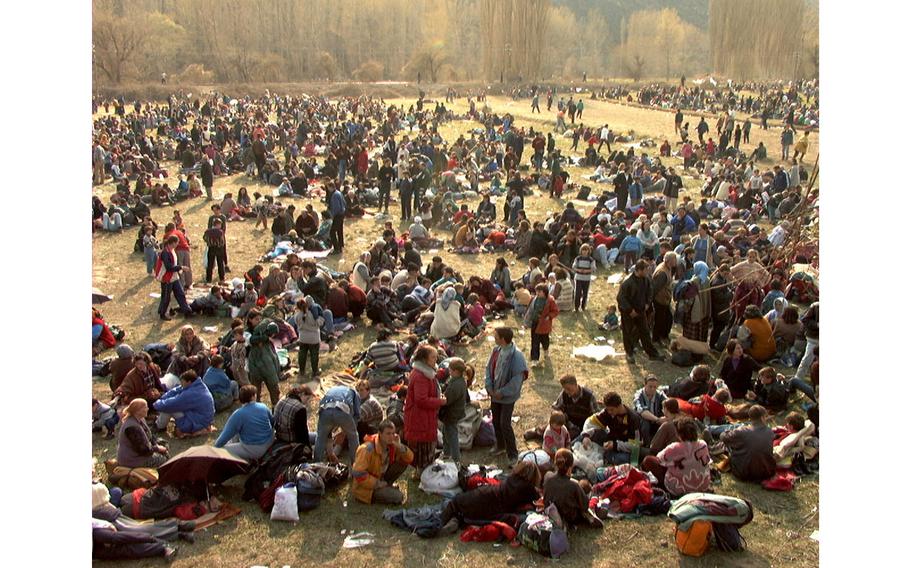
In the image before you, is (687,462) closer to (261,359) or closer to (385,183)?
(261,359)

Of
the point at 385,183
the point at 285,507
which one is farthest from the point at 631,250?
the point at 285,507

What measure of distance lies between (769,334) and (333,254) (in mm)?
9004

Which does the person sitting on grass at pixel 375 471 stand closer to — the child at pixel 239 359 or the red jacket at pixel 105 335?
the child at pixel 239 359

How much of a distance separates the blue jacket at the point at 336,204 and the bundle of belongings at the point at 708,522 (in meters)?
10.7

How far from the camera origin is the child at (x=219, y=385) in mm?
9102

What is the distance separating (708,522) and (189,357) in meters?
5.93

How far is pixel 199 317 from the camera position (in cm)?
1270

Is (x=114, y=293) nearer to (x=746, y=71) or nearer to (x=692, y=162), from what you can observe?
(x=692, y=162)

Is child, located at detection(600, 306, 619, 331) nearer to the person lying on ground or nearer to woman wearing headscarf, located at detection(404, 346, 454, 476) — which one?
woman wearing headscarf, located at detection(404, 346, 454, 476)

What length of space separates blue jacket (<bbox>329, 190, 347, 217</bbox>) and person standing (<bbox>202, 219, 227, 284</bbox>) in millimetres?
2335

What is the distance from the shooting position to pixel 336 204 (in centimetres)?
1592

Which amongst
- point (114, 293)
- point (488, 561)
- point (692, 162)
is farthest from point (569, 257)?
point (692, 162)

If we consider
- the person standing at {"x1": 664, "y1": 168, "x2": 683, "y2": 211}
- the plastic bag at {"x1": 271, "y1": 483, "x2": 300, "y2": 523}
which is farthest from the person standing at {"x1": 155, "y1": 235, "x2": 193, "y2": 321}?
the person standing at {"x1": 664, "y1": 168, "x2": 683, "y2": 211}

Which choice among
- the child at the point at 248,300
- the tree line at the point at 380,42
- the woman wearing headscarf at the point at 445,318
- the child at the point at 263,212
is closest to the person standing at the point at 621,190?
the child at the point at 263,212
